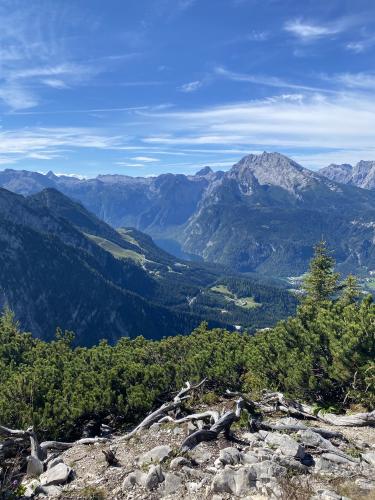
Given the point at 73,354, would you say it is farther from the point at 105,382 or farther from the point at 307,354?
the point at 307,354

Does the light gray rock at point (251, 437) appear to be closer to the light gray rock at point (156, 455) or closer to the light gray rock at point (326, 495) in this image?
the light gray rock at point (156, 455)

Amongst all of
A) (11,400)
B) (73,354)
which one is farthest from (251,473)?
(73,354)

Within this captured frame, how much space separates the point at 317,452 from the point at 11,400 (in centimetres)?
2350

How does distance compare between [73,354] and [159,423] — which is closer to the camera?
[159,423]

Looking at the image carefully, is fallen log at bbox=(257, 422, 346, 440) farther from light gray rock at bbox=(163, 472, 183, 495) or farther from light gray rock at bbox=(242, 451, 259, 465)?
light gray rock at bbox=(163, 472, 183, 495)

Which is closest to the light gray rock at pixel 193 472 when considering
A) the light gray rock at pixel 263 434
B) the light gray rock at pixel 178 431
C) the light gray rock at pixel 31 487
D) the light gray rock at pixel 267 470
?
the light gray rock at pixel 267 470

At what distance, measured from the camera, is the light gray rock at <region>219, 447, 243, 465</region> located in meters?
18.5

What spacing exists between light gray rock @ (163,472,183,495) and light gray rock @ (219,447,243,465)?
211 cm

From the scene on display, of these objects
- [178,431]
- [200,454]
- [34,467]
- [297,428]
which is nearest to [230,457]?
[200,454]

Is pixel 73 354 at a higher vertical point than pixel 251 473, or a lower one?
lower

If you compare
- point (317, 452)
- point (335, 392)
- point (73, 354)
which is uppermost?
point (317, 452)

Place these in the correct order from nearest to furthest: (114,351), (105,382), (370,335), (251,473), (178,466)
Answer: (251,473)
(178,466)
(370,335)
(105,382)
(114,351)

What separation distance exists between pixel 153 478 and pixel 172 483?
2.60ft

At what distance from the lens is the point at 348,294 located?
59.2m
